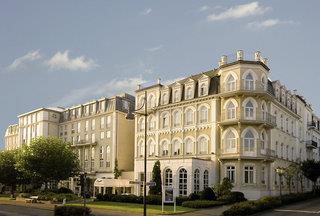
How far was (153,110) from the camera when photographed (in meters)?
65.8

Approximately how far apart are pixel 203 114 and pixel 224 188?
11.5m

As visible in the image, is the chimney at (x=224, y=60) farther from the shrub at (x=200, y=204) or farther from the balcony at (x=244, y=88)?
the shrub at (x=200, y=204)

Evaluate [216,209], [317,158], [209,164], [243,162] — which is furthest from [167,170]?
[317,158]

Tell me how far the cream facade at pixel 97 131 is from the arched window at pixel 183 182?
1413 cm

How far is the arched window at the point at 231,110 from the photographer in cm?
5675

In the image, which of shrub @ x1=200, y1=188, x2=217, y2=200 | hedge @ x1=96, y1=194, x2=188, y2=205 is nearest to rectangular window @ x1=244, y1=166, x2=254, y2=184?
shrub @ x1=200, y1=188, x2=217, y2=200

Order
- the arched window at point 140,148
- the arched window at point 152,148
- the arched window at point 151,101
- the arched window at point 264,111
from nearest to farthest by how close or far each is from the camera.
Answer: the arched window at point 264,111
the arched window at point 152,148
the arched window at point 151,101
the arched window at point 140,148

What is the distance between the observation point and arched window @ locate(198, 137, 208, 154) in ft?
195

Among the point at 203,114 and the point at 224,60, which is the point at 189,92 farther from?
the point at 224,60

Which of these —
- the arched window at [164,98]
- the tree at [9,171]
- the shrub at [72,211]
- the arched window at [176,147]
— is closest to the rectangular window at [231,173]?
the arched window at [176,147]

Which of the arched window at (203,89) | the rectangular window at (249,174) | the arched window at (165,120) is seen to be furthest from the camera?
the arched window at (165,120)

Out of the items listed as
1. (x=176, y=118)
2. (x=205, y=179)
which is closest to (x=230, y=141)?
(x=205, y=179)

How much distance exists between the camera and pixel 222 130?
5775 centimetres

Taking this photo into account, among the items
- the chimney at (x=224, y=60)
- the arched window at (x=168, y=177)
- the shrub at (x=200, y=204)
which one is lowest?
the shrub at (x=200, y=204)
